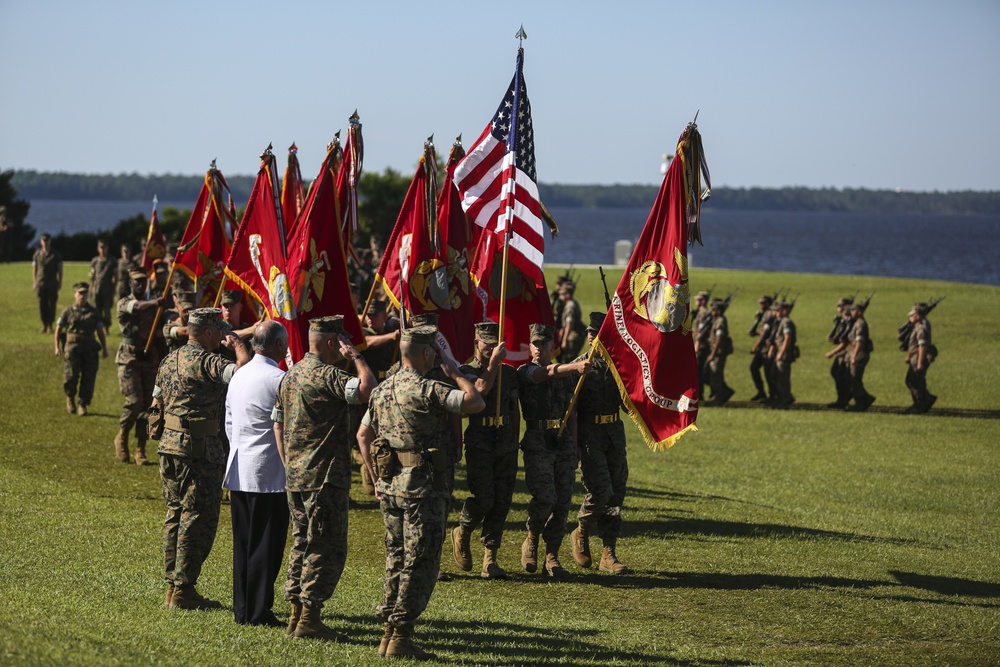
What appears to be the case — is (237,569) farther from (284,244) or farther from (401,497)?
(284,244)

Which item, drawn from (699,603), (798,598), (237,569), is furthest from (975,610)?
(237,569)

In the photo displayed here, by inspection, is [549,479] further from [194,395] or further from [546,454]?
[194,395]

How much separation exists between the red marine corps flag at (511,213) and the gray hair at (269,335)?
2228 millimetres

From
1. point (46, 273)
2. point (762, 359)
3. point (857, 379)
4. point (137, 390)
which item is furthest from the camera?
point (46, 273)

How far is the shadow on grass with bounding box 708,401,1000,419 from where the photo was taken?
24672mm

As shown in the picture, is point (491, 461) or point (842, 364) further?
point (842, 364)

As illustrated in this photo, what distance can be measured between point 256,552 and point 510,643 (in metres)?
1.92

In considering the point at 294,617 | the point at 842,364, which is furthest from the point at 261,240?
the point at 842,364

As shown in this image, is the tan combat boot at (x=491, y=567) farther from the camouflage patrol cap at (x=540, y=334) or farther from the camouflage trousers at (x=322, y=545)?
the camouflage trousers at (x=322, y=545)

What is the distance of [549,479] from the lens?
36.8 feet

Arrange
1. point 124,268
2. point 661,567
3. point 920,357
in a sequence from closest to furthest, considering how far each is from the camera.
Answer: point 661,567 < point 920,357 < point 124,268

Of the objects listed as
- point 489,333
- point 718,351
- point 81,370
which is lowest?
point 81,370

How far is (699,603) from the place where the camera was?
1063 centimetres

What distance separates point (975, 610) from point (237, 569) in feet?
20.8
